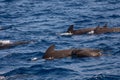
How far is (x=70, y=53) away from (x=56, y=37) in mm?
3735

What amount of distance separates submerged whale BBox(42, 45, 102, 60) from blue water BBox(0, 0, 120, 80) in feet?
0.97

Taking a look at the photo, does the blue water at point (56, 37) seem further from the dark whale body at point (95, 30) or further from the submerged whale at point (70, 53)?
the dark whale body at point (95, 30)

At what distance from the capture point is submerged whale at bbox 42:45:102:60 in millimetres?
15992

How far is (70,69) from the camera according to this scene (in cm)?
1467

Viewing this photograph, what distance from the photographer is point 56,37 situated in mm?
20031

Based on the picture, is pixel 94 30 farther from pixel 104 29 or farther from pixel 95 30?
pixel 104 29

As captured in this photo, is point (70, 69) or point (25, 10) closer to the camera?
point (70, 69)

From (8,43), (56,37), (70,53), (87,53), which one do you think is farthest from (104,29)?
(8,43)

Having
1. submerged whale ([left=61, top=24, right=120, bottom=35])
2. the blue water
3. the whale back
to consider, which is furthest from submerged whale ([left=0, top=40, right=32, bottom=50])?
the whale back

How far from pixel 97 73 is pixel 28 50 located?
16.1 ft

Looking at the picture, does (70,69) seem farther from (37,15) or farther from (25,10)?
(25,10)

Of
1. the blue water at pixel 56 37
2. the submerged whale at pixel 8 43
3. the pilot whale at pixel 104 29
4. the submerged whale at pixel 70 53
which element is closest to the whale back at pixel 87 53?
the submerged whale at pixel 70 53

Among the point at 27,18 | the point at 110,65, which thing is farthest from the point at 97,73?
the point at 27,18

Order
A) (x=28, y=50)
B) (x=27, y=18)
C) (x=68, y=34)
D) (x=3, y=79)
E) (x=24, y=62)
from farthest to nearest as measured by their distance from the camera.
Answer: (x=27, y=18), (x=68, y=34), (x=28, y=50), (x=24, y=62), (x=3, y=79)
